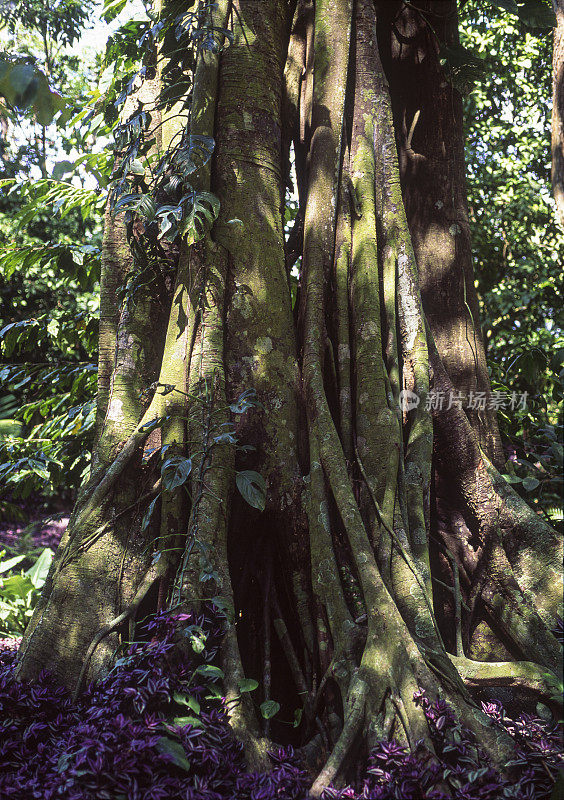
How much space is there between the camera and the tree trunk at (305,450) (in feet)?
8.24

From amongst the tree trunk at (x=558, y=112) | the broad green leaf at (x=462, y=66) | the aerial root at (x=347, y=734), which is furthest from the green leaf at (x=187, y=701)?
the broad green leaf at (x=462, y=66)

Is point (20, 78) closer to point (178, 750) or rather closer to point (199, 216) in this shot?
point (199, 216)

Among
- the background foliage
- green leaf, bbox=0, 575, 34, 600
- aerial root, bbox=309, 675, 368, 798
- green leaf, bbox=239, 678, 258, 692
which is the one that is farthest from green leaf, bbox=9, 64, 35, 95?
green leaf, bbox=0, 575, 34, 600

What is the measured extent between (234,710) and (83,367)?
10.7 feet

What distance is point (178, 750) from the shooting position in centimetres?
188

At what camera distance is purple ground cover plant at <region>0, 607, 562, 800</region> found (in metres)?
1.85

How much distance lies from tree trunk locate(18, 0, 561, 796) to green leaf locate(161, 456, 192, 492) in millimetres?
20

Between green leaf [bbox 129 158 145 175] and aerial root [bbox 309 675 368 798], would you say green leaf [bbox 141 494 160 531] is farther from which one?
green leaf [bbox 129 158 145 175]

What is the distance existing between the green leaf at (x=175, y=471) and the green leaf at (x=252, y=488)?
0.68 ft

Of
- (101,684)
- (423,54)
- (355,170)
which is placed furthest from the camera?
(423,54)

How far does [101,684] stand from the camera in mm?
2213

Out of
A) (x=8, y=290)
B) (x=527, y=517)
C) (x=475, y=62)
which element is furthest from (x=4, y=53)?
(x=8, y=290)

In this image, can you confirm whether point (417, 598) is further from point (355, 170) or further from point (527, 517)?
A: point (355, 170)

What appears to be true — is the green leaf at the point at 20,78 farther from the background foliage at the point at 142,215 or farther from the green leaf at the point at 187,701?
the green leaf at the point at 187,701
